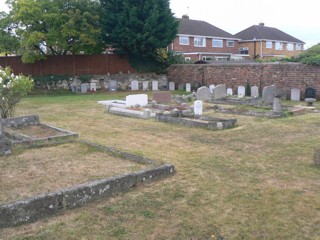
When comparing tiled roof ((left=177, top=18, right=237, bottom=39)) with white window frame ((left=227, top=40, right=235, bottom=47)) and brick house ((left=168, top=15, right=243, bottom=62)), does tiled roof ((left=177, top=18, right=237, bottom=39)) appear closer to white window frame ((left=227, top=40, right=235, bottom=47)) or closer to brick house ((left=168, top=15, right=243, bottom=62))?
brick house ((left=168, top=15, right=243, bottom=62))

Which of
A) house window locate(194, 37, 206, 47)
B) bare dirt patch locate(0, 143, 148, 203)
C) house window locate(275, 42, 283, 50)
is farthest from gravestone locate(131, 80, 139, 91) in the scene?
house window locate(275, 42, 283, 50)

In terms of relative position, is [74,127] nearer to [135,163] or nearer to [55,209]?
[135,163]

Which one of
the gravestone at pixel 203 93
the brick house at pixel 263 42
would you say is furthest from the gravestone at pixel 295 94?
the brick house at pixel 263 42

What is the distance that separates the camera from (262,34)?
2082 inches

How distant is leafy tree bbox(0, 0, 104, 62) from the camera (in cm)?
2452

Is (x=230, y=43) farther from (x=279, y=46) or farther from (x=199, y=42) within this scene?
(x=279, y=46)

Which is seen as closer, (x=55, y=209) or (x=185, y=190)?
(x=55, y=209)

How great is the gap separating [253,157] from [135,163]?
2.80 m

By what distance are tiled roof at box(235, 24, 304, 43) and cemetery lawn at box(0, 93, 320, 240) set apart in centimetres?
4458

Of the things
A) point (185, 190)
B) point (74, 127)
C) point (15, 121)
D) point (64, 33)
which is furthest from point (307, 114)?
point (64, 33)

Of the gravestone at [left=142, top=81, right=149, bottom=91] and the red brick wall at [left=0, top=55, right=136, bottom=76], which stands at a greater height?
the red brick wall at [left=0, top=55, right=136, bottom=76]

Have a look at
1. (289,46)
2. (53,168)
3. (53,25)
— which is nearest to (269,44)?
(289,46)

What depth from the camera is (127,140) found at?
10.2 m

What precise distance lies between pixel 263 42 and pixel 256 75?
32263mm
